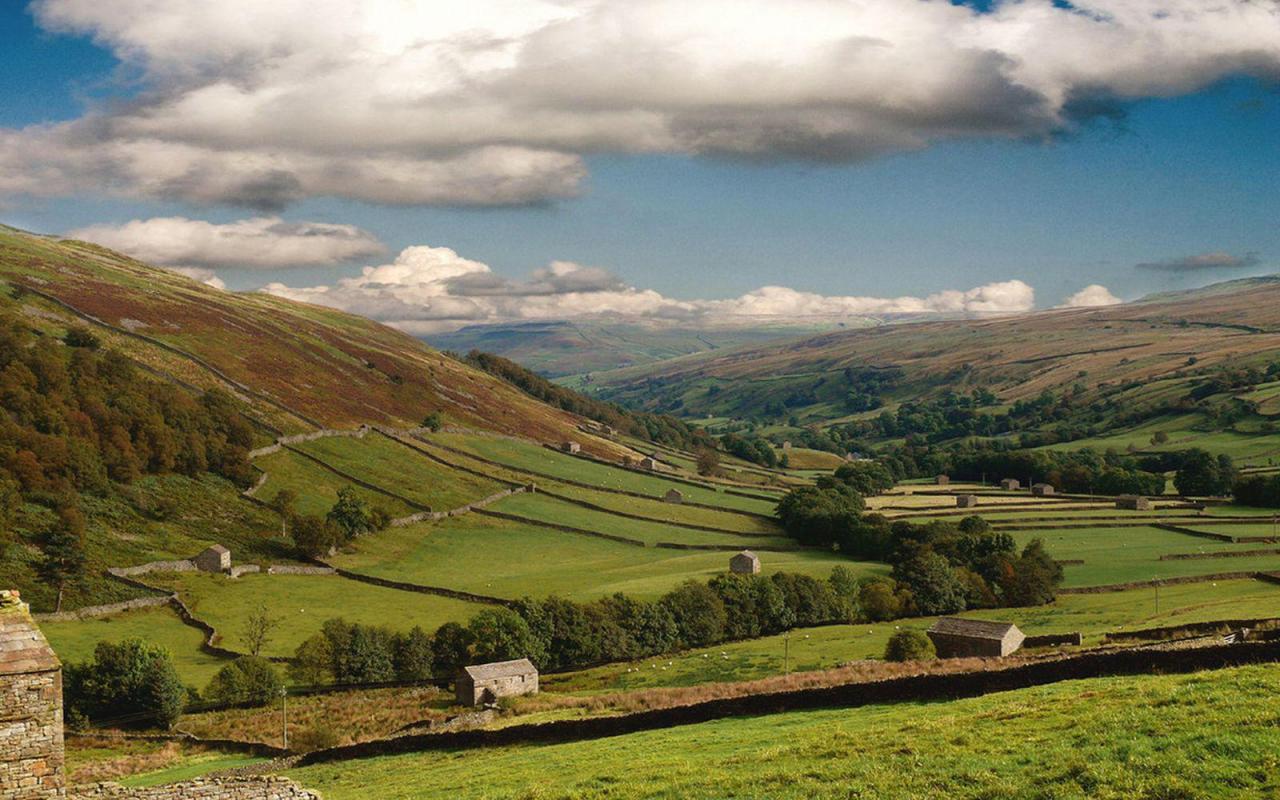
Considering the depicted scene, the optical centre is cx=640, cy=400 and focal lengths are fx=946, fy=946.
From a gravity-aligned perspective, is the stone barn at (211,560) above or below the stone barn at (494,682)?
above

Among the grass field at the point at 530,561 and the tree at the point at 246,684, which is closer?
the tree at the point at 246,684

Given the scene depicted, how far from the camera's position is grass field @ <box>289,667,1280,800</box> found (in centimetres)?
1781

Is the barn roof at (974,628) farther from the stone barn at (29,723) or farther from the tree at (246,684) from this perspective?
the stone barn at (29,723)

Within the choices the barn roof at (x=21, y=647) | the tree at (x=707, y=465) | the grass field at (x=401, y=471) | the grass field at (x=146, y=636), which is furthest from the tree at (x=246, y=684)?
the tree at (x=707, y=465)

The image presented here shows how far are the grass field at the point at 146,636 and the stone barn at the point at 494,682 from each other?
18388 millimetres

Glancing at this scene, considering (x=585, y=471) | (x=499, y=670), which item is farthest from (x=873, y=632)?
(x=585, y=471)

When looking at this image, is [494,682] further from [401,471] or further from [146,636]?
[401,471]

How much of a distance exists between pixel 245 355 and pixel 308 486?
50.8 meters

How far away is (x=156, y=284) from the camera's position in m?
194

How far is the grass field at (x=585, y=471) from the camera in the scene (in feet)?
495

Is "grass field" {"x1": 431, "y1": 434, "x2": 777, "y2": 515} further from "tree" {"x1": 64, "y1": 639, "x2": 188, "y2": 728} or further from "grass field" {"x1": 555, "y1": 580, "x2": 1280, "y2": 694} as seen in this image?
"tree" {"x1": 64, "y1": 639, "x2": 188, "y2": 728}

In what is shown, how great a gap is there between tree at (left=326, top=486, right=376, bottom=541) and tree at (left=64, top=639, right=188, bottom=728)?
42.1 m

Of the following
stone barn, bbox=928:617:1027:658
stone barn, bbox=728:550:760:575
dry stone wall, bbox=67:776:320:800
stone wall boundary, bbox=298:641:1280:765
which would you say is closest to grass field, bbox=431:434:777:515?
stone barn, bbox=728:550:760:575

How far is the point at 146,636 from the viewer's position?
7362 cm
